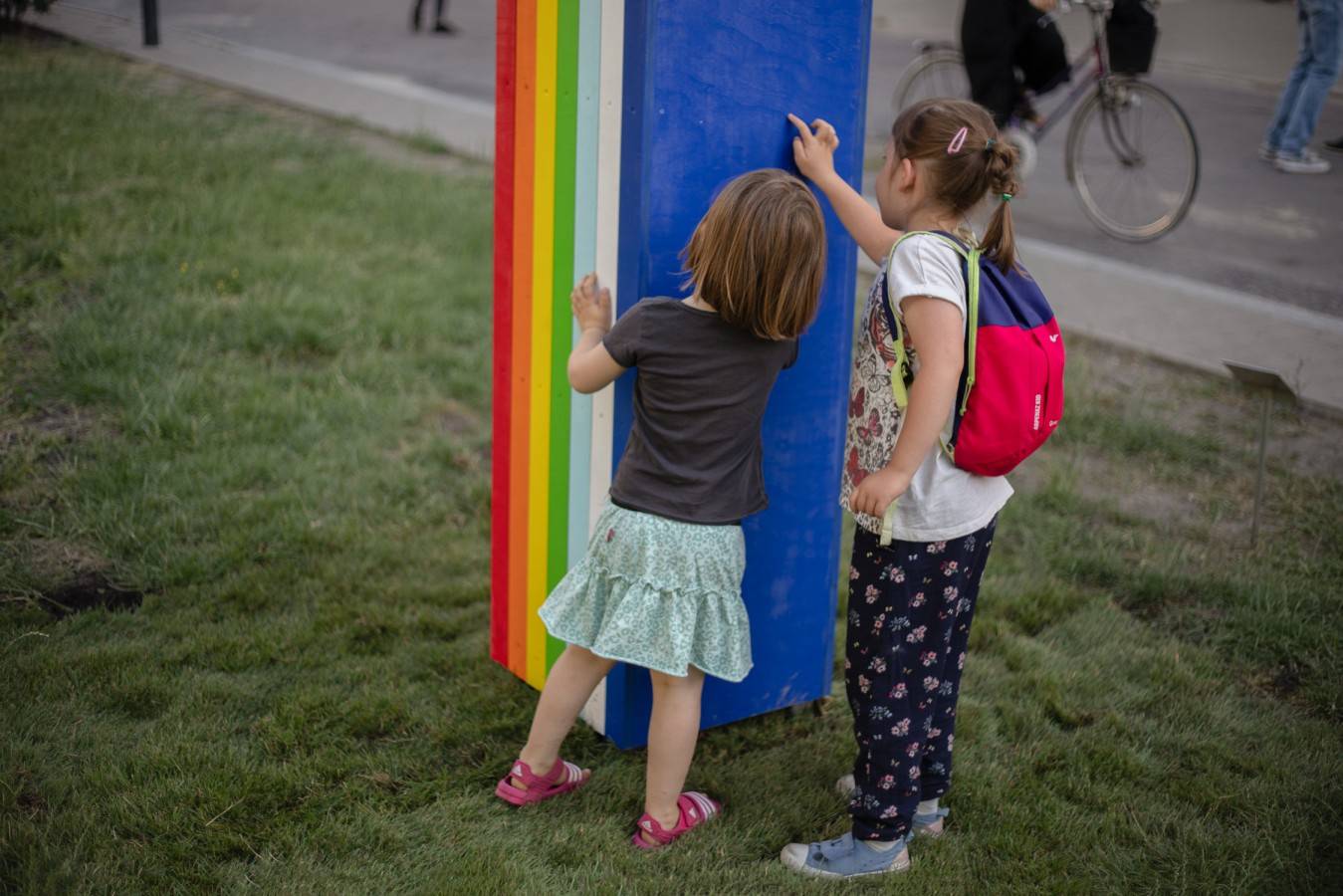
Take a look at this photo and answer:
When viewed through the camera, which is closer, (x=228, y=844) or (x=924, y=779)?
(x=228, y=844)

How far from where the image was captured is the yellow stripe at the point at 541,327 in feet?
8.51

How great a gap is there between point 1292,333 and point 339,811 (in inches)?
175

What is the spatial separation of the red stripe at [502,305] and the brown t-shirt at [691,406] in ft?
1.92

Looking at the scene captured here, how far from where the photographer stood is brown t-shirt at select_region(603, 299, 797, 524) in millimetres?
2291

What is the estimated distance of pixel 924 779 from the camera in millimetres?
2664

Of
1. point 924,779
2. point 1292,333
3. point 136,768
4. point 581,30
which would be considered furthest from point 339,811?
point 1292,333

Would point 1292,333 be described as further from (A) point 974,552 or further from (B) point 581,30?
(B) point 581,30

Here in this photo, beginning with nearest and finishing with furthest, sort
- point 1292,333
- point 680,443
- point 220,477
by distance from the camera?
point 680,443 → point 220,477 → point 1292,333

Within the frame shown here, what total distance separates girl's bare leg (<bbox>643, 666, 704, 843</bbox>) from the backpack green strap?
1.72ft

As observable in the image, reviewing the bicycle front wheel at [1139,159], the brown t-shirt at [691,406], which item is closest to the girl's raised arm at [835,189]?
the brown t-shirt at [691,406]

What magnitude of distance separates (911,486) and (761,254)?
52cm

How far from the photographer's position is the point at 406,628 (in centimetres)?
337

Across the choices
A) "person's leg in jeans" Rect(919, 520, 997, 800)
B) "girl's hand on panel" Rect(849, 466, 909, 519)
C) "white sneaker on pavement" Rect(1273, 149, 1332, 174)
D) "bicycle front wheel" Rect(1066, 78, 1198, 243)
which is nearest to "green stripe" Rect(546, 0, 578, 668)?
"girl's hand on panel" Rect(849, 466, 909, 519)

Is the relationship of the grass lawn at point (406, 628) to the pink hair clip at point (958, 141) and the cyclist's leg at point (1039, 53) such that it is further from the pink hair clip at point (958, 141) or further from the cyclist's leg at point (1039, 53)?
the cyclist's leg at point (1039, 53)
